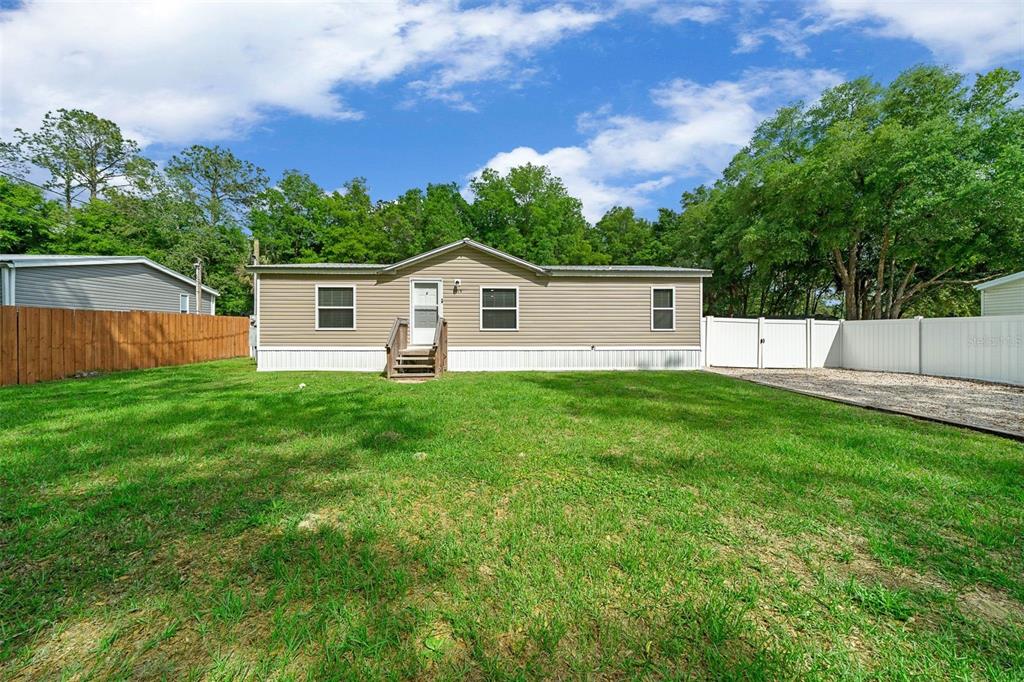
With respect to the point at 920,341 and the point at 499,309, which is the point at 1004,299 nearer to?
the point at 920,341

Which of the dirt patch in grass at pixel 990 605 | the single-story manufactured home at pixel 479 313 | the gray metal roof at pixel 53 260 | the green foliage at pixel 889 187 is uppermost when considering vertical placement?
the green foliage at pixel 889 187

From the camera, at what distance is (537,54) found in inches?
376

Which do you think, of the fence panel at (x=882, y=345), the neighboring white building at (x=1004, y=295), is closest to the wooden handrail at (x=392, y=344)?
the fence panel at (x=882, y=345)

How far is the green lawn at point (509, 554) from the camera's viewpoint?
1.53 meters

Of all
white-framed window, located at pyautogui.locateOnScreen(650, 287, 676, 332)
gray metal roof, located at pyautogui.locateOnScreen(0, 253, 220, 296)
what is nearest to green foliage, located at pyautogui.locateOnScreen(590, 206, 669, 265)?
white-framed window, located at pyautogui.locateOnScreen(650, 287, 676, 332)

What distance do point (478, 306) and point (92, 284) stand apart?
14716 millimetres

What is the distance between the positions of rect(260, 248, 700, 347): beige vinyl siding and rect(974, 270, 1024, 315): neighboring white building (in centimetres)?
862

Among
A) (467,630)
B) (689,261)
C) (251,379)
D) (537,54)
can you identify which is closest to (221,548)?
(467,630)

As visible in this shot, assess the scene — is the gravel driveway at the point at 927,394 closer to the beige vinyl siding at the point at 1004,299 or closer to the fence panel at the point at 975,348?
the fence panel at the point at 975,348

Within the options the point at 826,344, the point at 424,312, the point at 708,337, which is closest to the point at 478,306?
the point at 424,312

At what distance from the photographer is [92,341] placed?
10.9 m

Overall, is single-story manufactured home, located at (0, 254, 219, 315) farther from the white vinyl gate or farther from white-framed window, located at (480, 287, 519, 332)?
the white vinyl gate

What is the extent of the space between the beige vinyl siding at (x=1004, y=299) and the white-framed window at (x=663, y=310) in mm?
9348

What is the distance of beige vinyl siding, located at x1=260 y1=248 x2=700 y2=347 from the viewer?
11.5m
